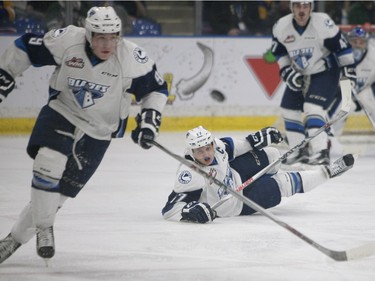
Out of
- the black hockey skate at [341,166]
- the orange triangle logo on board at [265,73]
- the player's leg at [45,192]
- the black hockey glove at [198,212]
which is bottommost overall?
the orange triangle logo on board at [265,73]

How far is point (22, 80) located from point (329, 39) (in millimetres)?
3038

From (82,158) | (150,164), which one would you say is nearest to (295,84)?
(150,164)

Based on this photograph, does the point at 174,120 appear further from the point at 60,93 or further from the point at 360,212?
the point at 60,93

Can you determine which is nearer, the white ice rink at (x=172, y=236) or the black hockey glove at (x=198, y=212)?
the white ice rink at (x=172, y=236)

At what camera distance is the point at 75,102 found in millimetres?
4738

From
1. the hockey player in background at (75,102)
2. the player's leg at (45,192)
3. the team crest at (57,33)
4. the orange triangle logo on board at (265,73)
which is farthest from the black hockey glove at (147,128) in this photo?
the orange triangle logo on board at (265,73)

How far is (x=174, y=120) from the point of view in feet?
34.0

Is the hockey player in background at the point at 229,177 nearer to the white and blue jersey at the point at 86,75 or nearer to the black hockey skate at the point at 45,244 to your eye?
the white and blue jersey at the point at 86,75

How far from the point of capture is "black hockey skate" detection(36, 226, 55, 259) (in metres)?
4.61

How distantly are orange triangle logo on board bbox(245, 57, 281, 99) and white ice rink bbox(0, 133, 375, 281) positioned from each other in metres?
2.68

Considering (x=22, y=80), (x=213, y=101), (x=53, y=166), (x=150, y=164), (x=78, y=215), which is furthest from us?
(x=213, y=101)

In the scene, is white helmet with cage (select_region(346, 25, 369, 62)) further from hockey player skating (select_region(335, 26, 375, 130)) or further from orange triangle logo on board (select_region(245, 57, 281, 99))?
orange triangle logo on board (select_region(245, 57, 281, 99))

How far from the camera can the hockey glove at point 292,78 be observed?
317 inches

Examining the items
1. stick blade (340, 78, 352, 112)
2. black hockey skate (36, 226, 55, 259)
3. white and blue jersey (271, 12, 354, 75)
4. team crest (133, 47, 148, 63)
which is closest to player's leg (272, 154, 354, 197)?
stick blade (340, 78, 352, 112)
